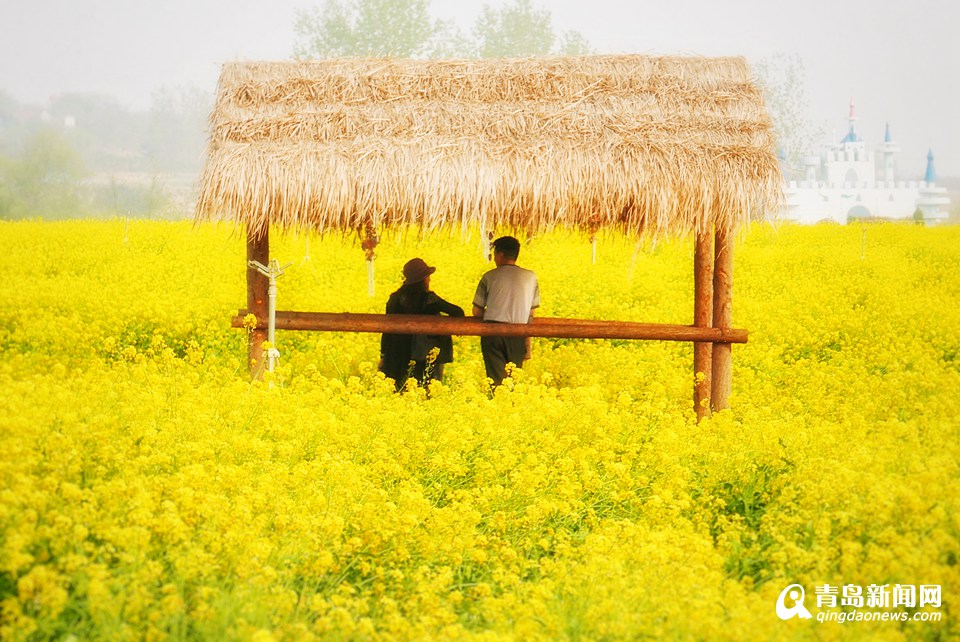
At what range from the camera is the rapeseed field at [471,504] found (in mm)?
3682

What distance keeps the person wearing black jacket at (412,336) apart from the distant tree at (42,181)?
25.7 metres

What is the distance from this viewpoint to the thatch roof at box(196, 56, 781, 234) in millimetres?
7320

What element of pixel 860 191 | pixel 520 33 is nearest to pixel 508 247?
pixel 520 33

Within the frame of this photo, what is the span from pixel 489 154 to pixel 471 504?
9.99 feet

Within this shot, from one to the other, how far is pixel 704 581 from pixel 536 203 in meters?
3.77


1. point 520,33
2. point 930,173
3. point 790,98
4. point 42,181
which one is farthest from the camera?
point 930,173

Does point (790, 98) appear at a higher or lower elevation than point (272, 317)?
higher

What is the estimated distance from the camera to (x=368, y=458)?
230 inches

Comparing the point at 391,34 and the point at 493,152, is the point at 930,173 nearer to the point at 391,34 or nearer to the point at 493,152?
the point at 391,34

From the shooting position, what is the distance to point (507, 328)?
7.70 m

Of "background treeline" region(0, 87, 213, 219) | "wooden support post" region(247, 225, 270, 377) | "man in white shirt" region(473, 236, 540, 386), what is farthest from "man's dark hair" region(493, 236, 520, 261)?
"background treeline" region(0, 87, 213, 219)

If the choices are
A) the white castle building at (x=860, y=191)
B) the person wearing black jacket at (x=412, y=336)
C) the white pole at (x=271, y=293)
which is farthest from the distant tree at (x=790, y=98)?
the white pole at (x=271, y=293)

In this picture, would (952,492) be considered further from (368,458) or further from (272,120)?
(272,120)

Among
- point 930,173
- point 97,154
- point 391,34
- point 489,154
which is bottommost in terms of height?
point 489,154
